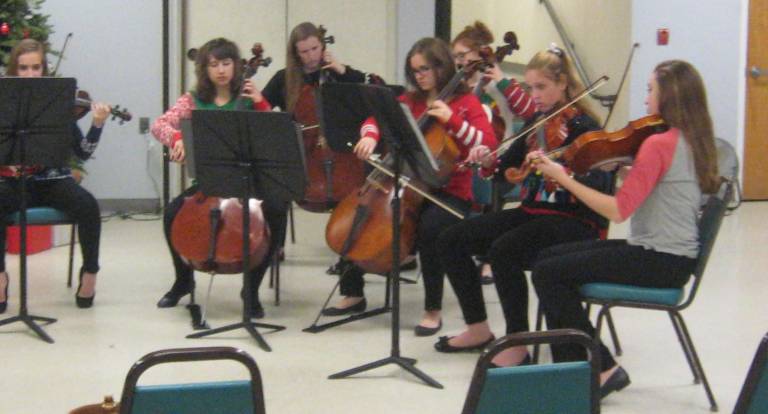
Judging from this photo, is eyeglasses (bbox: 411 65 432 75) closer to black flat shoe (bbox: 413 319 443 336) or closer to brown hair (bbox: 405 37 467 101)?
brown hair (bbox: 405 37 467 101)

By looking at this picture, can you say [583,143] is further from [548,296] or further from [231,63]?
[231,63]

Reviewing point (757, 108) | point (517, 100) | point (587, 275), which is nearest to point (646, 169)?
point (587, 275)

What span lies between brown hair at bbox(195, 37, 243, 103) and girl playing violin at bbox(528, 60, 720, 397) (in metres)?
1.62

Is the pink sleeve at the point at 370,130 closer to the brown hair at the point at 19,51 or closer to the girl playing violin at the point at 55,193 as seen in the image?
the girl playing violin at the point at 55,193

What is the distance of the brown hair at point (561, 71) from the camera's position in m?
3.35

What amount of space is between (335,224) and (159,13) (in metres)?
3.61

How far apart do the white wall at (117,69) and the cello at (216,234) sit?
10.1 ft

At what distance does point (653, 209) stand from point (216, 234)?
1.67m

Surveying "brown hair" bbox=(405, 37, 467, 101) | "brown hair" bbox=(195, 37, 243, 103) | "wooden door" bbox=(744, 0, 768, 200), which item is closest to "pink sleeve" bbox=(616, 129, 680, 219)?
"brown hair" bbox=(405, 37, 467, 101)

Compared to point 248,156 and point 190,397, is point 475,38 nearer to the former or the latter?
point 248,156

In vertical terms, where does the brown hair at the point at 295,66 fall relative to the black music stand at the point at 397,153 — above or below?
above

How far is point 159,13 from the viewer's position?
681 cm

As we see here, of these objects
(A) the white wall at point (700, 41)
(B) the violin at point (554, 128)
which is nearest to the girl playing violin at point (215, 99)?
(B) the violin at point (554, 128)

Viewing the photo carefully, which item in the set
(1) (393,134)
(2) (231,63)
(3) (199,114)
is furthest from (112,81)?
(1) (393,134)
